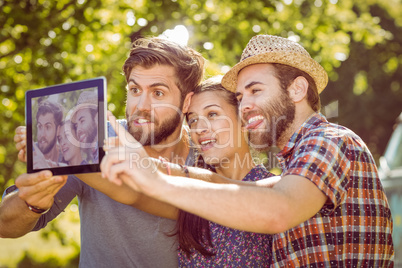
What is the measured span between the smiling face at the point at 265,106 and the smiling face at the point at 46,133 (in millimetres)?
1383

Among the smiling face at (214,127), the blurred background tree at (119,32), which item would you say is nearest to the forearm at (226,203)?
the smiling face at (214,127)

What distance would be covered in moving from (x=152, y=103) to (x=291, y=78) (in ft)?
3.75

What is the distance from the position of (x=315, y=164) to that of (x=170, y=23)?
404 cm

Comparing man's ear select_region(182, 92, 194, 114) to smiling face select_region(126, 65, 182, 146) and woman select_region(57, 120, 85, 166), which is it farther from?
woman select_region(57, 120, 85, 166)

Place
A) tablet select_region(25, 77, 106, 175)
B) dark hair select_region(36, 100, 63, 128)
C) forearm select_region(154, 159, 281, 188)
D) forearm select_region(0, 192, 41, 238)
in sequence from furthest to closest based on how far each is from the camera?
forearm select_region(0, 192, 41, 238) < forearm select_region(154, 159, 281, 188) < dark hair select_region(36, 100, 63, 128) < tablet select_region(25, 77, 106, 175)

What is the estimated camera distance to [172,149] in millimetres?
3887

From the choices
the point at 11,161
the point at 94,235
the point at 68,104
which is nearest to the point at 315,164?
the point at 68,104

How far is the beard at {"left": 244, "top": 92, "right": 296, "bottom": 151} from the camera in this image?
3.09m

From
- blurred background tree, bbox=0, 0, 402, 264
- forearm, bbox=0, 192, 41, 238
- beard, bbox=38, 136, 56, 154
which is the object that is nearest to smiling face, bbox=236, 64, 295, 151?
beard, bbox=38, 136, 56, 154

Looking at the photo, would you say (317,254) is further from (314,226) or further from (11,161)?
(11,161)

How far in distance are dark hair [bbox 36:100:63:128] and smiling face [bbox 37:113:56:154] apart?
0.02 meters

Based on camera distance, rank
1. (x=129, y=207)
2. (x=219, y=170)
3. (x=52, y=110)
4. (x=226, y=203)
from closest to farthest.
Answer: (x=226, y=203), (x=52, y=110), (x=129, y=207), (x=219, y=170)

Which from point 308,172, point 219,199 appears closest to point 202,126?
point 308,172

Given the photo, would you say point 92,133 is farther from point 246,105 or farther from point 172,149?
point 172,149
